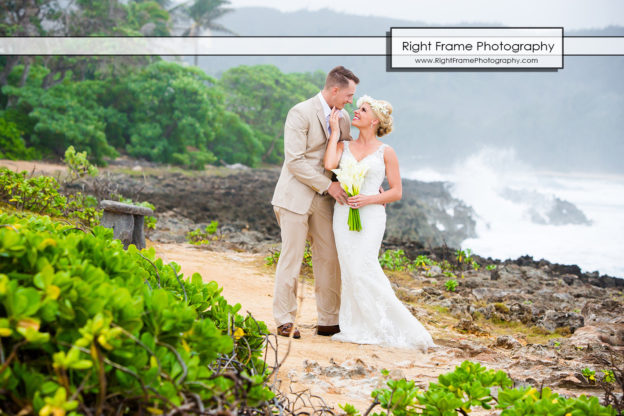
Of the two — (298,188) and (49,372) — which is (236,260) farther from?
(49,372)

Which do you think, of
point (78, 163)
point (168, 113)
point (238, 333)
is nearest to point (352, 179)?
point (238, 333)

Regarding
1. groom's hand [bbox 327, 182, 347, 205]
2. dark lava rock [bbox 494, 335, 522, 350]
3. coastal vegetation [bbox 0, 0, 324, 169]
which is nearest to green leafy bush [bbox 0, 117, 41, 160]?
coastal vegetation [bbox 0, 0, 324, 169]

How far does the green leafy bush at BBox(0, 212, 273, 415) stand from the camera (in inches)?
57.4

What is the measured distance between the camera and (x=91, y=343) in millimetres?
1485

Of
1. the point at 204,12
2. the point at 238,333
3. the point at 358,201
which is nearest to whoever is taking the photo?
Result: the point at 238,333

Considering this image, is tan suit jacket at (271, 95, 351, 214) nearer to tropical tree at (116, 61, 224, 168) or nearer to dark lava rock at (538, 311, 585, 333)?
dark lava rock at (538, 311, 585, 333)

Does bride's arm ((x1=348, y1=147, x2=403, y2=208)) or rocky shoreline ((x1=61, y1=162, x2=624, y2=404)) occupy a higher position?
bride's arm ((x1=348, y1=147, x2=403, y2=208))

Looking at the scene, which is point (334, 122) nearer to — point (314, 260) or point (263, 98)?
point (314, 260)

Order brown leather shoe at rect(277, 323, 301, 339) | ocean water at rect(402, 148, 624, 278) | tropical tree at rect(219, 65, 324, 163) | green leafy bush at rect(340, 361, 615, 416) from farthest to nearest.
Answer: tropical tree at rect(219, 65, 324, 163) < ocean water at rect(402, 148, 624, 278) < brown leather shoe at rect(277, 323, 301, 339) < green leafy bush at rect(340, 361, 615, 416)

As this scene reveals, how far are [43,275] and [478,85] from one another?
101754 millimetres

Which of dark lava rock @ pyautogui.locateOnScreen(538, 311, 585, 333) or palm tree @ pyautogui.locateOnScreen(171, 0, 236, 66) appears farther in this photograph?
palm tree @ pyautogui.locateOnScreen(171, 0, 236, 66)

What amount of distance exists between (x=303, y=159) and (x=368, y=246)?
3.11ft

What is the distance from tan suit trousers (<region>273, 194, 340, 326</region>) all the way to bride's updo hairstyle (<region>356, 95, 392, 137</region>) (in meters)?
0.79

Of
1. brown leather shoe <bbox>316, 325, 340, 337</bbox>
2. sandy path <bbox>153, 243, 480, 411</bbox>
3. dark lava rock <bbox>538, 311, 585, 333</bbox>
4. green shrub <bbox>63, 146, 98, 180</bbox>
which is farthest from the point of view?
green shrub <bbox>63, 146, 98, 180</bbox>
